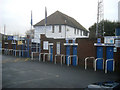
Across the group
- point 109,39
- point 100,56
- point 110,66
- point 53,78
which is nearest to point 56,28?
point 100,56

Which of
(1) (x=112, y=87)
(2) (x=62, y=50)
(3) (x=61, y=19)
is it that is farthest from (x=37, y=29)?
(1) (x=112, y=87)

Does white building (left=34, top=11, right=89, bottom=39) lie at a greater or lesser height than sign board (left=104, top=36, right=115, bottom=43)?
greater

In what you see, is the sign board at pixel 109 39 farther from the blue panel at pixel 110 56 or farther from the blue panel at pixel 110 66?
the blue panel at pixel 110 66

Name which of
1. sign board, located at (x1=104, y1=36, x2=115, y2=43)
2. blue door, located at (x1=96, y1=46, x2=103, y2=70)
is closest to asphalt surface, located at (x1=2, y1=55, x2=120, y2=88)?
blue door, located at (x1=96, y1=46, x2=103, y2=70)

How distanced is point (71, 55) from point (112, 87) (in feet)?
35.2

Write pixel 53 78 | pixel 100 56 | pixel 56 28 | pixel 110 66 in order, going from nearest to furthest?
1. pixel 53 78
2. pixel 110 66
3. pixel 100 56
4. pixel 56 28

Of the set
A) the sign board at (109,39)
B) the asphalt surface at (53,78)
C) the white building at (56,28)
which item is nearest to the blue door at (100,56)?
the sign board at (109,39)

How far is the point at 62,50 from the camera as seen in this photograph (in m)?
16.8

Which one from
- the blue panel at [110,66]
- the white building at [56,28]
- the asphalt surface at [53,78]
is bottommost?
the asphalt surface at [53,78]

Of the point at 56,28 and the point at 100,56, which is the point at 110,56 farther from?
the point at 56,28

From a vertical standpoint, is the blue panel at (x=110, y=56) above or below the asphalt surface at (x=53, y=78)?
above

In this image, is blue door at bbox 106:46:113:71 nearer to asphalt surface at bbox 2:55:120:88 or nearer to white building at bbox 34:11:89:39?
asphalt surface at bbox 2:55:120:88

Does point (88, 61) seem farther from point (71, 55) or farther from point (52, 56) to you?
point (52, 56)

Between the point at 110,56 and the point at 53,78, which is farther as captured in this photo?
the point at 110,56
